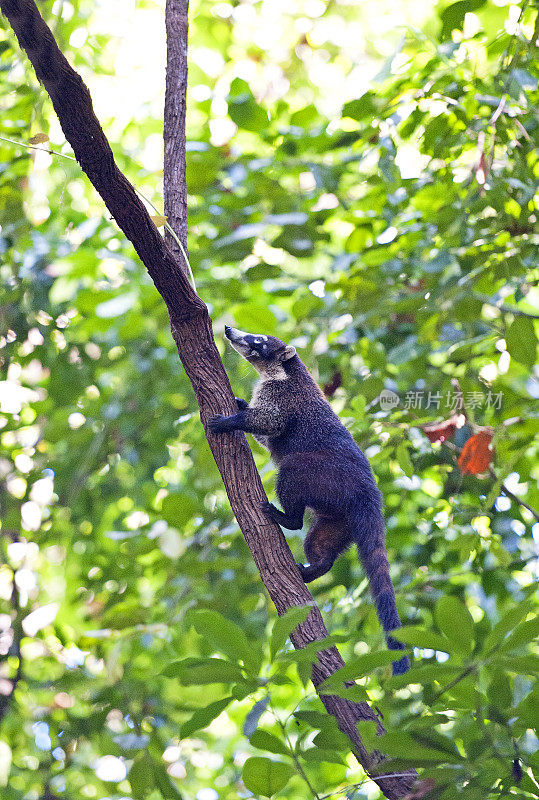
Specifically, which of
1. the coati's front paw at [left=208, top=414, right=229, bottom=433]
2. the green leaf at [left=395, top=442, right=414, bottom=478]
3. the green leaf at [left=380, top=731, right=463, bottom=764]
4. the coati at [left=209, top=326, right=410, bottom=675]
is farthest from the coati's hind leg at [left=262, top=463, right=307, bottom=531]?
the green leaf at [left=380, top=731, right=463, bottom=764]

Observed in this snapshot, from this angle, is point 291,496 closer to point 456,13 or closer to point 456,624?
point 456,624

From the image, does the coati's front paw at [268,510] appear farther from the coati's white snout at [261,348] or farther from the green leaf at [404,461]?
the coati's white snout at [261,348]

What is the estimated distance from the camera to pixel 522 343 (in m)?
3.04

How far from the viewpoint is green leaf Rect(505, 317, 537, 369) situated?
304 centimetres

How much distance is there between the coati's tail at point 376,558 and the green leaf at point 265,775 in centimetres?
136

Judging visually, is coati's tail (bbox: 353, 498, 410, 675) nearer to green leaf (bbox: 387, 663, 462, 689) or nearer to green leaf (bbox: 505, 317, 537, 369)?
green leaf (bbox: 505, 317, 537, 369)

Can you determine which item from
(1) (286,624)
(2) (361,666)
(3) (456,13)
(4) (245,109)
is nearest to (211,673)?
(1) (286,624)

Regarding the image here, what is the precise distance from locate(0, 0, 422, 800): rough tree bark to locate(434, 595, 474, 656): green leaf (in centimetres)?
96

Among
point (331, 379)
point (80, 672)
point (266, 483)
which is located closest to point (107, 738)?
point (80, 672)

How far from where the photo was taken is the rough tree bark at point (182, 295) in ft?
8.31

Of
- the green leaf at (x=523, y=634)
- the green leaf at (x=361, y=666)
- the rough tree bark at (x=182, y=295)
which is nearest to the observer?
the green leaf at (x=523, y=634)

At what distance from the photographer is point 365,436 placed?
4.38m

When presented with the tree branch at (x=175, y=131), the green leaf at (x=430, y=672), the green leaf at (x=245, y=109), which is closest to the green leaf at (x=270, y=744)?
the green leaf at (x=430, y=672)

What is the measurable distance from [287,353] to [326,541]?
1.20 m
